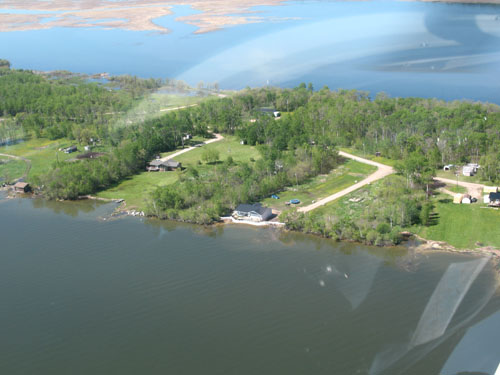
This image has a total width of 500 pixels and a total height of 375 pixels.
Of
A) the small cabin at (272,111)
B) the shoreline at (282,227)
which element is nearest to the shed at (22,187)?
the shoreline at (282,227)

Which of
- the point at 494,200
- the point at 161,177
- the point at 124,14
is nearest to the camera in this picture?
the point at 494,200

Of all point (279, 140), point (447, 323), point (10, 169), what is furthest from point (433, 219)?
point (10, 169)

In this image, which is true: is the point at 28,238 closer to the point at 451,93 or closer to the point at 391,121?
the point at 391,121

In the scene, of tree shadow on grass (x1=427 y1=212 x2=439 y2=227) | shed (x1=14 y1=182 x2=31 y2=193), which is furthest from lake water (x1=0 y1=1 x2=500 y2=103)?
shed (x1=14 y1=182 x2=31 y2=193)

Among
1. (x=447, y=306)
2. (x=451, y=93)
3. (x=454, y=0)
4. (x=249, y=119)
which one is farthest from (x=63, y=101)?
(x=454, y=0)

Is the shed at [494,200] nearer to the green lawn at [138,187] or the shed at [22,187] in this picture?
the green lawn at [138,187]

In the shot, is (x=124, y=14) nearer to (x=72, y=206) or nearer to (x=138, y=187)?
(x=138, y=187)

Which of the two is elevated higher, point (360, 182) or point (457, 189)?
point (360, 182)

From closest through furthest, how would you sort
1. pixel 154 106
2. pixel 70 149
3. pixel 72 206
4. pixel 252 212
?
pixel 252 212
pixel 72 206
pixel 70 149
pixel 154 106
